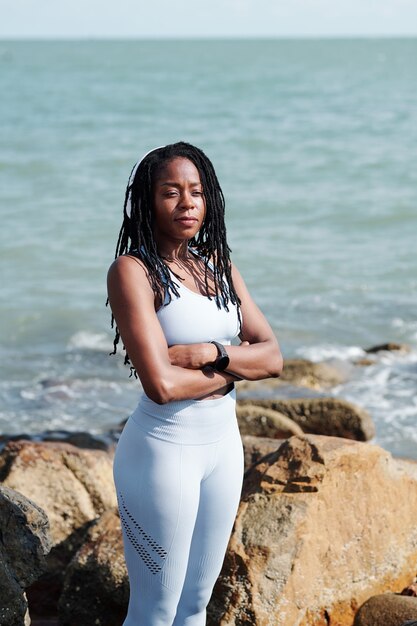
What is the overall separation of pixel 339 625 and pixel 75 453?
6.81ft

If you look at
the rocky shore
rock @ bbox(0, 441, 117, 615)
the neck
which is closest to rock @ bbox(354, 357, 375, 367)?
rock @ bbox(0, 441, 117, 615)

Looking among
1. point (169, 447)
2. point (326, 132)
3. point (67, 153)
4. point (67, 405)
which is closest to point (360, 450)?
point (169, 447)

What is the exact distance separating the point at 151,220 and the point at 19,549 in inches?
56.0

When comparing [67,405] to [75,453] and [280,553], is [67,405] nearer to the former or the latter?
[75,453]

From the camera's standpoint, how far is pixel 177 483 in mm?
3676

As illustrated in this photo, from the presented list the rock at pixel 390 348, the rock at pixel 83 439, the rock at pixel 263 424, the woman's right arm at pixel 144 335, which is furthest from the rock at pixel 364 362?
the woman's right arm at pixel 144 335

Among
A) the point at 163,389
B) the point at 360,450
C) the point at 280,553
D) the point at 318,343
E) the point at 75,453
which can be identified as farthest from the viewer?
the point at 318,343

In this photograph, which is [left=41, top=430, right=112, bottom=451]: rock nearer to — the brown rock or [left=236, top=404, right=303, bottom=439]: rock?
[left=236, top=404, right=303, bottom=439]: rock

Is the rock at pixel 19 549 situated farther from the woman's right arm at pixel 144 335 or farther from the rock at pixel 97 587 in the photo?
the rock at pixel 97 587

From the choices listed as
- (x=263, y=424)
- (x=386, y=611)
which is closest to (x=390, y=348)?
(x=263, y=424)

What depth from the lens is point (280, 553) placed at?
468 cm

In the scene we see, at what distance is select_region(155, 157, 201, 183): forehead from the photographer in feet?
12.5

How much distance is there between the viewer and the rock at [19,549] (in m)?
4.00

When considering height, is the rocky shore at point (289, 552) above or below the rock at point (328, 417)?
above
